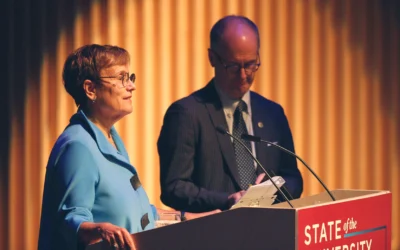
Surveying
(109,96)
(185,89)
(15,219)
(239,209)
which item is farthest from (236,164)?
(15,219)

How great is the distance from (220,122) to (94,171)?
1086 mm

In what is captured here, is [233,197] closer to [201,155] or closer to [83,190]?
[201,155]

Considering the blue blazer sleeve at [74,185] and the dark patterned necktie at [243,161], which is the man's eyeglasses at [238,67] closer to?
the dark patterned necktie at [243,161]

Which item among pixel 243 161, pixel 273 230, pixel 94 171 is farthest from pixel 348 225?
pixel 243 161

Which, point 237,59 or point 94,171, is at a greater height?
point 237,59

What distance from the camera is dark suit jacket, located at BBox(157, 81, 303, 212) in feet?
11.7

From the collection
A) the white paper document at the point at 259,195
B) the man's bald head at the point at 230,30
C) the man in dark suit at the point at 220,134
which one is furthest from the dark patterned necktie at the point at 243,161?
the white paper document at the point at 259,195

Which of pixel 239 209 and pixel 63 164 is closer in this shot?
pixel 239 209

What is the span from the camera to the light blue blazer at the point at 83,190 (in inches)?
102

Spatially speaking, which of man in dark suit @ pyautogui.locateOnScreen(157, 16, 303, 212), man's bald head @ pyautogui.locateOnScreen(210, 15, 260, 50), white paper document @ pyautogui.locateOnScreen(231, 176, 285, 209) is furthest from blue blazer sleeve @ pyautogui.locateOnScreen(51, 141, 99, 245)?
man's bald head @ pyautogui.locateOnScreen(210, 15, 260, 50)

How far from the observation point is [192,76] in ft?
18.4

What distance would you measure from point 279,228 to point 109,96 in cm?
77

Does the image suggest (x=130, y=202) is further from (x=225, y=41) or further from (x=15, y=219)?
(x=15, y=219)

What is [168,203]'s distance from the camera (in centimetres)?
360
